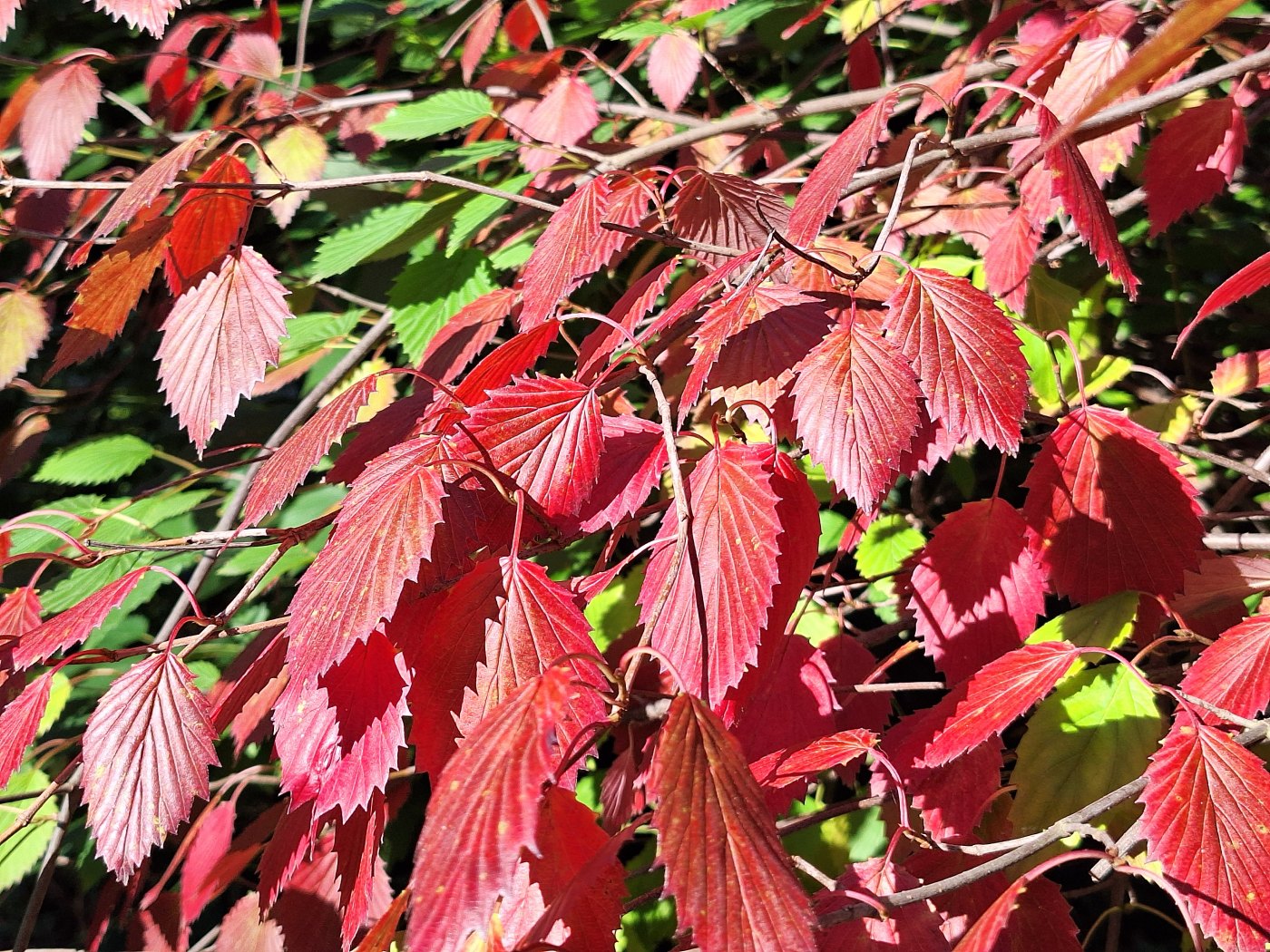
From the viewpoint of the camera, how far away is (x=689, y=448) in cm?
117

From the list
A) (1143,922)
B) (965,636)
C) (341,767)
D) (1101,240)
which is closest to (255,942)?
(341,767)

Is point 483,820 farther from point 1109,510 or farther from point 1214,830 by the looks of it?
point 1109,510

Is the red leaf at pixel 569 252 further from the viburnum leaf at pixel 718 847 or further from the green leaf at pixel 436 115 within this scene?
the green leaf at pixel 436 115

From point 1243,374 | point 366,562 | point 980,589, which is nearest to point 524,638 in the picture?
point 366,562

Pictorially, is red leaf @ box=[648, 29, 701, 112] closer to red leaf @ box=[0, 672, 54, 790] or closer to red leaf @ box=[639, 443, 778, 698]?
red leaf @ box=[639, 443, 778, 698]

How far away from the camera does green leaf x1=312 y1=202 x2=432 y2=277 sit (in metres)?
1.25

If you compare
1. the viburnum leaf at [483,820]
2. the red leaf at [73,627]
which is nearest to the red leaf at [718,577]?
the viburnum leaf at [483,820]

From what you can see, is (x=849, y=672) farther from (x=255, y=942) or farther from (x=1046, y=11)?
(x=1046, y=11)

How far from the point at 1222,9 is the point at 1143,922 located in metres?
1.77

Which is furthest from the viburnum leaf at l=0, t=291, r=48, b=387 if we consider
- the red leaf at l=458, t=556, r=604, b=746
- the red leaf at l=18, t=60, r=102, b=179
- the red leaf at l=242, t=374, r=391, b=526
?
the red leaf at l=458, t=556, r=604, b=746

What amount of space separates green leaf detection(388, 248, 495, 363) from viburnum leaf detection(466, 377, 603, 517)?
2.07ft

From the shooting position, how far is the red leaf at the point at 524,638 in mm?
556

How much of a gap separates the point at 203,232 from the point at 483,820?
66 cm

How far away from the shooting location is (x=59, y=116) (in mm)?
1301
